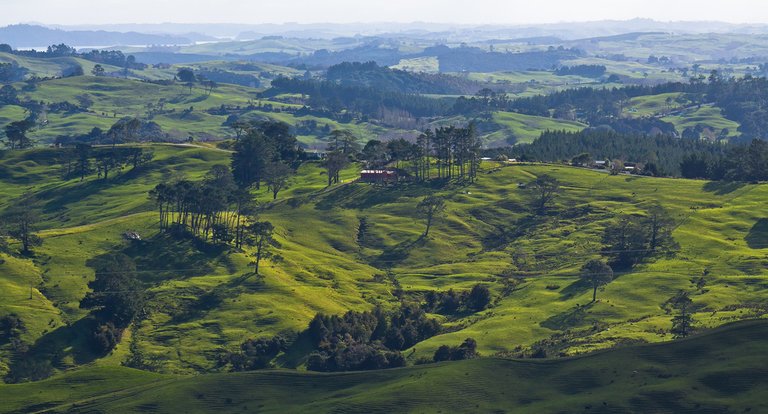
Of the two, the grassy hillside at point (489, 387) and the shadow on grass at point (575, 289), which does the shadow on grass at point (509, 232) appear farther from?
the grassy hillside at point (489, 387)

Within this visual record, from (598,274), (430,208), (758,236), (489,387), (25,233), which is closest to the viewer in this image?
(489,387)

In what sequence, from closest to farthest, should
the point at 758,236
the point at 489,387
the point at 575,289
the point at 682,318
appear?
the point at 489,387 < the point at 682,318 < the point at 575,289 < the point at 758,236

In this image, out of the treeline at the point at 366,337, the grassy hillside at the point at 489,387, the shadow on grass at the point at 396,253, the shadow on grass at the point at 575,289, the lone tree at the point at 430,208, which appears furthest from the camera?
the lone tree at the point at 430,208

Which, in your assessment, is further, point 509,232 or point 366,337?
point 509,232

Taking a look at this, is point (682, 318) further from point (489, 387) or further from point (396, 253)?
point (396, 253)

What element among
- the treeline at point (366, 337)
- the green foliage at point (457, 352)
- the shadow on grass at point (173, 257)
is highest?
the shadow on grass at point (173, 257)

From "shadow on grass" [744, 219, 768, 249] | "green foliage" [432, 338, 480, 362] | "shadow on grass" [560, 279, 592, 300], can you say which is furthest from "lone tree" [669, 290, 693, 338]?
"shadow on grass" [744, 219, 768, 249]

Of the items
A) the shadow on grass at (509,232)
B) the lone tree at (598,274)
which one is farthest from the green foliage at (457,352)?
the shadow on grass at (509,232)

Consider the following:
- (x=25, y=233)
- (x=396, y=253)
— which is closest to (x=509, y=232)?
(x=396, y=253)
